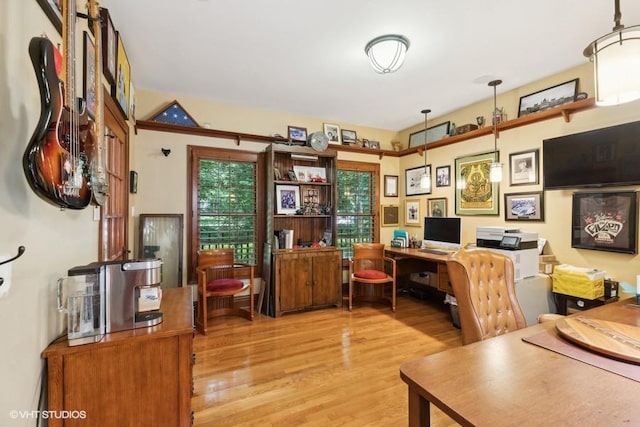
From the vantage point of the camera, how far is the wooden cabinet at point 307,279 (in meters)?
3.79

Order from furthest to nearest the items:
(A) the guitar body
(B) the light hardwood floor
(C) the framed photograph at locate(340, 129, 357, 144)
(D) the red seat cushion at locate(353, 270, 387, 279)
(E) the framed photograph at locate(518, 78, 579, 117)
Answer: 1. (C) the framed photograph at locate(340, 129, 357, 144)
2. (D) the red seat cushion at locate(353, 270, 387, 279)
3. (E) the framed photograph at locate(518, 78, 579, 117)
4. (B) the light hardwood floor
5. (A) the guitar body

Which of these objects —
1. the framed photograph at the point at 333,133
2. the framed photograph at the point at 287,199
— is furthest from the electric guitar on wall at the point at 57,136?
the framed photograph at the point at 333,133

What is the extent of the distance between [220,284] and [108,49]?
250cm

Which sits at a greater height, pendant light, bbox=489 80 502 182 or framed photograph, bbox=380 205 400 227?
pendant light, bbox=489 80 502 182

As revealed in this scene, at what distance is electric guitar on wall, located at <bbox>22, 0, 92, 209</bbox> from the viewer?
924 millimetres

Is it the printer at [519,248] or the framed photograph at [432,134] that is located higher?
the framed photograph at [432,134]

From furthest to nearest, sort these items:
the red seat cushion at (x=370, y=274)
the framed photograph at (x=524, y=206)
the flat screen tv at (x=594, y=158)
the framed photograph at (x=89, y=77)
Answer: the red seat cushion at (x=370, y=274) → the framed photograph at (x=524, y=206) → the flat screen tv at (x=594, y=158) → the framed photograph at (x=89, y=77)

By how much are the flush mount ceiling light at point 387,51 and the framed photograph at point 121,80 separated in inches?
80.9

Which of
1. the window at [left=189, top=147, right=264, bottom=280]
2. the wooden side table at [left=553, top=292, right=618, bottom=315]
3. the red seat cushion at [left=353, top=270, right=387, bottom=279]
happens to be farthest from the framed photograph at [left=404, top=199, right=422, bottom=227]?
the window at [left=189, top=147, right=264, bottom=280]

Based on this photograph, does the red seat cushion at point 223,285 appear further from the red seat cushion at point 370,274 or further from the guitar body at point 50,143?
the guitar body at point 50,143

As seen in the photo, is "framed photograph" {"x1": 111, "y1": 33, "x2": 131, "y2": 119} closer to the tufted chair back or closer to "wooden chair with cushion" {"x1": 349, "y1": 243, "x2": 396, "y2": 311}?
the tufted chair back

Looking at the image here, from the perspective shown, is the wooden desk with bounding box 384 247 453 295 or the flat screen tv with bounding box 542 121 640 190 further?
the wooden desk with bounding box 384 247 453 295

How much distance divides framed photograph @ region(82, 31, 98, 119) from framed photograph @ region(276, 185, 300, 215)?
263 centimetres

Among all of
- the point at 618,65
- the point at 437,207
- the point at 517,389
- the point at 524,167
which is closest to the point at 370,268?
the point at 437,207
